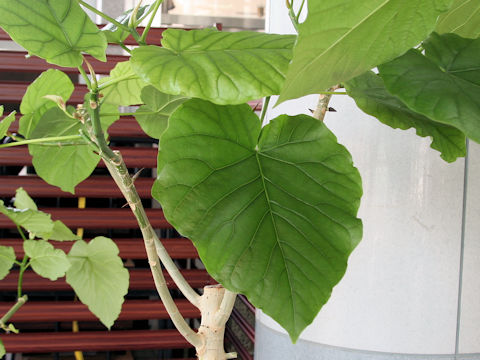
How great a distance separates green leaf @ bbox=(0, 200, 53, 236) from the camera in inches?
53.7

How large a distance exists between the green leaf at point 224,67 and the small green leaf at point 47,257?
102 centimetres

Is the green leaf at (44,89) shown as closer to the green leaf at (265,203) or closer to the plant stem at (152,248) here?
the plant stem at (152,248)

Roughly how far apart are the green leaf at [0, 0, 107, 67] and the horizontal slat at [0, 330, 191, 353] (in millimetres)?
2240

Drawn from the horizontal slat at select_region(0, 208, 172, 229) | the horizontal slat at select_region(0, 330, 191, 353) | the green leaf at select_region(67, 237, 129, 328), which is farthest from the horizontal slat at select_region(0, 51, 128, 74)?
the green leaf at select_region(67, 237, 129, 328)

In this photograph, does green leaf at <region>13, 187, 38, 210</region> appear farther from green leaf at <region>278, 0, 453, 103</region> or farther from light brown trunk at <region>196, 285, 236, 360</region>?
green leaf at <region>278, 0, 453, 103</region>

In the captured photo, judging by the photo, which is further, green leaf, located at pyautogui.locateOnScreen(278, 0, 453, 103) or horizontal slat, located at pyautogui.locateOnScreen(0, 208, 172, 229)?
horizontal slat, located at pyautogui.locateOnScreen(0, 208, 172, 229)

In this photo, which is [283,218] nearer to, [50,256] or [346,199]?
[346,199]

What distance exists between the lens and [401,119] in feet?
2.22

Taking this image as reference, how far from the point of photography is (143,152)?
2.75m

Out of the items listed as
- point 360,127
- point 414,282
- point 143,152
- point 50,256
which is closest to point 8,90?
point 143,152

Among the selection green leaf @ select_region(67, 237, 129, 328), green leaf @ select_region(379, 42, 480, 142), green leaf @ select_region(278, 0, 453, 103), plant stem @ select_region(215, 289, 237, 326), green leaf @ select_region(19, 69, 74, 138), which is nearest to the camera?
green leaf @ select_region(278, 0, 453, 103)

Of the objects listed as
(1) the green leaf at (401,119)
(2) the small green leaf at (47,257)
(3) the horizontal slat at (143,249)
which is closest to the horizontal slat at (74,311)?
(3) the horizontal slat at (143,249)

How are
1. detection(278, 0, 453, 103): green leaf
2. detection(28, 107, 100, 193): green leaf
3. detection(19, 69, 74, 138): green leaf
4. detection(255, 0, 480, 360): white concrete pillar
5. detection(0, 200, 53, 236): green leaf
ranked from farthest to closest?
detection(255, 0, 480, 360): white concrete pillar
detection(0, 200, 53, 236): green leaf
detection(28, 107, 100, 193): green leaf
detection(19, 69, 74, 138): green leaf
detection(278, 0, 453, 103): green leaf

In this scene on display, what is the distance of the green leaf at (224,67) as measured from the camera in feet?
1.68
